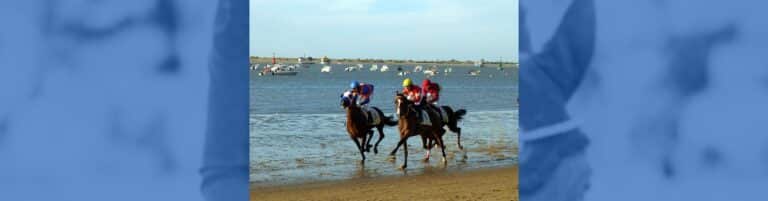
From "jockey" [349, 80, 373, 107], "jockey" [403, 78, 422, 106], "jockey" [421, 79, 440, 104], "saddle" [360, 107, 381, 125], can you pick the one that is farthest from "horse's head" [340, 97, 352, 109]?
"jockey" [421, 79, 440, 104]

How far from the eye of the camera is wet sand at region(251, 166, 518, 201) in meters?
10.8

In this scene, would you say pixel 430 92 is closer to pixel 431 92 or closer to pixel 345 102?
pixel 431 92

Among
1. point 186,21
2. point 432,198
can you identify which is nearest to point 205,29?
point 186,21

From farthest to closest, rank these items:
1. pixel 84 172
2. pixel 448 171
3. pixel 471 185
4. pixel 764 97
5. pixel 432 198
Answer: pixel 448 171 → pixel 471 185 → pixel 432 198 → pixel 84 172 → pixel 764 97

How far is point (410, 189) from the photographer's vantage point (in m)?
11.6

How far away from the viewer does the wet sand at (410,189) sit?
35.3ft

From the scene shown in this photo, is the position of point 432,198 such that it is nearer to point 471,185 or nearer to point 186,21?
point 471,185

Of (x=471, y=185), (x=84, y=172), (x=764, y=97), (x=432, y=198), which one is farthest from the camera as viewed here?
(x=471, y=185)

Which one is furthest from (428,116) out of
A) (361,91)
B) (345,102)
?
(345,102)

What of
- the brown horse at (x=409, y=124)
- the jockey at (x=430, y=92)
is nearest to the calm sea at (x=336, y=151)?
the brown horse at (x=409, y=124)

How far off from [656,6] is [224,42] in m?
1.64

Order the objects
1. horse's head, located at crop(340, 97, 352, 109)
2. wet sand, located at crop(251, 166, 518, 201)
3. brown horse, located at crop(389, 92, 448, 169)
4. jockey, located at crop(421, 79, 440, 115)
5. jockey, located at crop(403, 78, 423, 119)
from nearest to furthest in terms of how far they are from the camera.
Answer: wet sand, located at crop(251, 166, 518, 201), brown horse, located at crop(389, 92, 448, 169), horse's head, located at crop(340, 97, 352, 109), jockey, located at crop(403, 78, 423, 119), jockey, located at crop(421, 79, 440, 115)

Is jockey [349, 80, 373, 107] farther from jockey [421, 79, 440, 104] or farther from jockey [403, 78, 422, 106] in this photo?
jockey [421, 79, 440, 104]

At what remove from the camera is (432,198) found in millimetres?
10734
